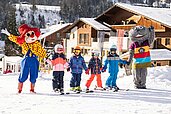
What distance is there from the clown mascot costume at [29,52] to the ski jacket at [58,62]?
33 centimetres

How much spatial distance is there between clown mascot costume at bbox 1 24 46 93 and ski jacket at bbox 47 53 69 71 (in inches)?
12.9

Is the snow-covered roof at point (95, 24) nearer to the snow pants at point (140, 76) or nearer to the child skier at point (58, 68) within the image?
the snow pants at point (140, 76)

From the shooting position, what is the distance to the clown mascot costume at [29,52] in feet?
30.0

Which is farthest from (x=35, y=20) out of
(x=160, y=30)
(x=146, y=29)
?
(x=146, y=29)

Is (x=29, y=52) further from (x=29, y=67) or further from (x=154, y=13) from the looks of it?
(x=154, y=13)

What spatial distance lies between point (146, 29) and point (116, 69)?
4.34 feet

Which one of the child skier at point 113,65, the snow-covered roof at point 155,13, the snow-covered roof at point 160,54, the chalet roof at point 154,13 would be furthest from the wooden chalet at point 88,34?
the child skier at point 113,65

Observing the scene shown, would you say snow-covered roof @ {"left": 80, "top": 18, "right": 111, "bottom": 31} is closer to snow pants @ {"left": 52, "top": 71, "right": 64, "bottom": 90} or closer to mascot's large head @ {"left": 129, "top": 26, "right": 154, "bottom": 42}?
mascot's large head @ {"left": 129, "top": 26, "right": 154, "bottom": 42}

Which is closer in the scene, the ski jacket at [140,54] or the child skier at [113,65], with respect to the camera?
the child skier at [113,65]

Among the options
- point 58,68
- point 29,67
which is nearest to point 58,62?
point 58,68

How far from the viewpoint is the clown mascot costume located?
9.14 meters

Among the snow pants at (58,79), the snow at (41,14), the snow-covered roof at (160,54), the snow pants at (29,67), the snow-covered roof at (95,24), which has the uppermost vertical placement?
the snow at (41,14)

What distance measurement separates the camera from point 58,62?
9.35 m

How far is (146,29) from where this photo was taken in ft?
32.7
